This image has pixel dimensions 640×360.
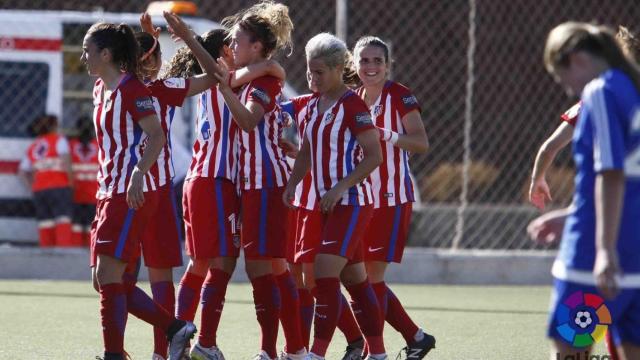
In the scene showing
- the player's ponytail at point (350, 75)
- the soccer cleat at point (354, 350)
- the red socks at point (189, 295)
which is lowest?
the soccer cleat at point (354, 350)

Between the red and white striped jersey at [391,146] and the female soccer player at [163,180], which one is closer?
the female soccer player at [163,180]

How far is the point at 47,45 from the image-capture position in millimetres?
12391

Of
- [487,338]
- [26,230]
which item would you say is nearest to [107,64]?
[487,338]

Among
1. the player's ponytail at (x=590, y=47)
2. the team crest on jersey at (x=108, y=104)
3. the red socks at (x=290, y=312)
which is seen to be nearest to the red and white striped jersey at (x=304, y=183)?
the red socks at (x=290, y=312)

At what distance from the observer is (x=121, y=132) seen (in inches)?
224

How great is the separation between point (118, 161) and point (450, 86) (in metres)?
11.3

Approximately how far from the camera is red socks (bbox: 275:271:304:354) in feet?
20.3

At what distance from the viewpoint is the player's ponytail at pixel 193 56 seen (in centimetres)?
639

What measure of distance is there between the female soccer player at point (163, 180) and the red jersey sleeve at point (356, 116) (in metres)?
0.63

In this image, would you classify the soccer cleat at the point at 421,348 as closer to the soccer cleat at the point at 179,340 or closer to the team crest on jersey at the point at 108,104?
the soccer cleat at the point at 179,340

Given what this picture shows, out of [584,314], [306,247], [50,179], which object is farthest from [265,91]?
[50,179]

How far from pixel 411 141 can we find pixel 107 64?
1527 mm

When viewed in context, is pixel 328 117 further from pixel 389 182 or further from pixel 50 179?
pixel 50 179

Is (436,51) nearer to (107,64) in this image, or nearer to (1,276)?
(1,276)
